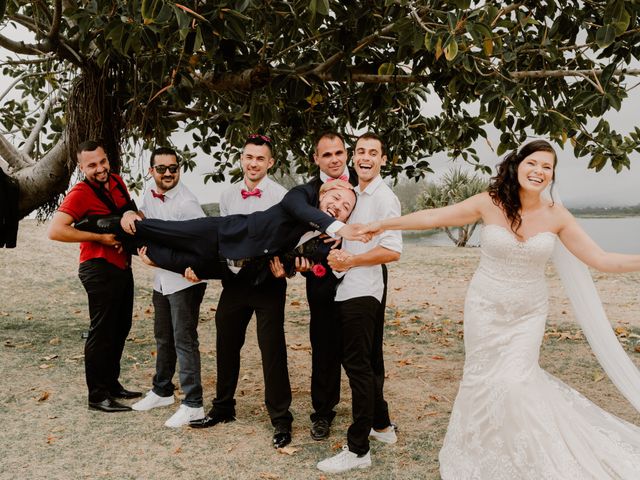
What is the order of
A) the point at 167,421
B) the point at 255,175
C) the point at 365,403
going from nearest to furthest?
1. the point at 365,403
2. the point at 255,175
3. the point at 167,421

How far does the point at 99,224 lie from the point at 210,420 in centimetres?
194

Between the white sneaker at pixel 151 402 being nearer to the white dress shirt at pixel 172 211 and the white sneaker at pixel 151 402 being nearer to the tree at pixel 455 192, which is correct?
the white dress shirt at pixel 172 211

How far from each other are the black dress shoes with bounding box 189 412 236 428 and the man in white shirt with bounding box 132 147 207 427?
0.25ft

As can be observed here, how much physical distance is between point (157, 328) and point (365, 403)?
2.19 m

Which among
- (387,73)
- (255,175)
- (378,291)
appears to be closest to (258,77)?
(387,73)

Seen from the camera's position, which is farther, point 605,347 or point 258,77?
point 258,77

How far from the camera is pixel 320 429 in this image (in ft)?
17.5

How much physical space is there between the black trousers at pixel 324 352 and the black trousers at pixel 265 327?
0.26 m

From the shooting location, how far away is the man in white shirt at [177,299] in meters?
5.52

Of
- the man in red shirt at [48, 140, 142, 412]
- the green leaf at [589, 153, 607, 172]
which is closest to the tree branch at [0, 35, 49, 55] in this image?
the man in red shirt at [48, 140, 142, 412]

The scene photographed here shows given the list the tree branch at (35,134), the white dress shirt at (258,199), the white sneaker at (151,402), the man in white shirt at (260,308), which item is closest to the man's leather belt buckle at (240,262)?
the man in white shirt at (260,308)

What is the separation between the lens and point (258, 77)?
6957mm

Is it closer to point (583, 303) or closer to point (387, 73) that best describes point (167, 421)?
point (583, 303)

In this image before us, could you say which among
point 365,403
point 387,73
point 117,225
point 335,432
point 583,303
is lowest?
point 335,432
